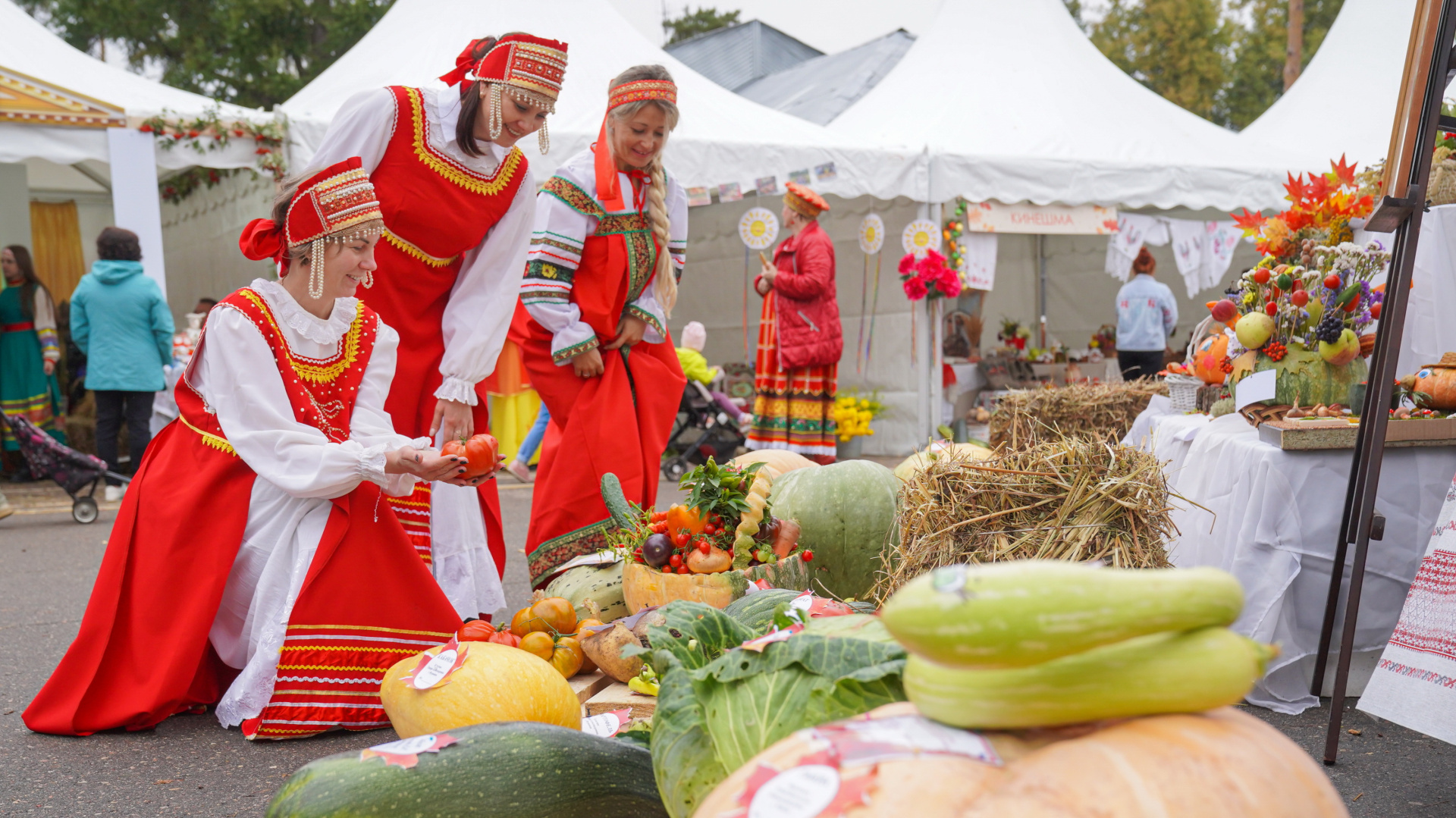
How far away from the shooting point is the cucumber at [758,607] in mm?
2043

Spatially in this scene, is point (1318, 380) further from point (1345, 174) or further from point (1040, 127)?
point (1040, 127)

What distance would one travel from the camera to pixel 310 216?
9.36 ft

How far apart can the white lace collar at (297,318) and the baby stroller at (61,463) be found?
5114mm

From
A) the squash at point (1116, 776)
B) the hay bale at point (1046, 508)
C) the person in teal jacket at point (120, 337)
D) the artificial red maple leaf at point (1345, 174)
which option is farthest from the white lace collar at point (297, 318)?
the person in teal jacket at point (120, 337)

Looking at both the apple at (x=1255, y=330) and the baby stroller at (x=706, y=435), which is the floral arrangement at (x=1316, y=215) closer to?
the apple at (x=1255, y=330)

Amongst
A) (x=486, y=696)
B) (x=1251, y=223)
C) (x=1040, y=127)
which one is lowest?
(x=486, y=696)

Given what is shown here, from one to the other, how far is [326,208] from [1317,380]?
314 cm

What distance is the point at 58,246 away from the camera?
45.4ft

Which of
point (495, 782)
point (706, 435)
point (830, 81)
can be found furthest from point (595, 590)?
point (830, 81)

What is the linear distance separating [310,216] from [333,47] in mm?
21281

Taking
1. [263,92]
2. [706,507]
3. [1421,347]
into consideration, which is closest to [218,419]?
[706,507]

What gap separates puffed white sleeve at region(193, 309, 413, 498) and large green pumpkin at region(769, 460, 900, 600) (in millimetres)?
1414

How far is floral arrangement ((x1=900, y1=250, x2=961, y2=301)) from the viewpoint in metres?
9.66

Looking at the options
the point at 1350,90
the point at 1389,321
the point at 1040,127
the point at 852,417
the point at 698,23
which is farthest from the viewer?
the point at 698,23
